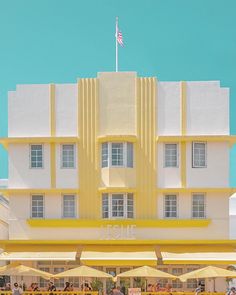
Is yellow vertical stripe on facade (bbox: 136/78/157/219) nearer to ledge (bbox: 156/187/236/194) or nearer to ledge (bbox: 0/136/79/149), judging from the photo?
ledge (bbox: 156/187/236/194)

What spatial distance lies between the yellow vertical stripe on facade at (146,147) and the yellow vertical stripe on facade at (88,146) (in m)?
2.71

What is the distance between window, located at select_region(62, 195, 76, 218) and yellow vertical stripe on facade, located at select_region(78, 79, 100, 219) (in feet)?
1.67

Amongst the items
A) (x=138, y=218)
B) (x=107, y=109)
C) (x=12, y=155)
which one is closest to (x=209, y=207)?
(x=138, y=218)

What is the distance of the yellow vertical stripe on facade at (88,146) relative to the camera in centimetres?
4322

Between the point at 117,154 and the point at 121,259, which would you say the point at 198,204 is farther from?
the point at 121,259

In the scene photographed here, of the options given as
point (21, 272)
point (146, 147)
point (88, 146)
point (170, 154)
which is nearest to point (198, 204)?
point (170, 154)

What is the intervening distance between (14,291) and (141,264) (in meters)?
7.68

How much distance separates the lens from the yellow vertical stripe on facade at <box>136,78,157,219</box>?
1693 inches

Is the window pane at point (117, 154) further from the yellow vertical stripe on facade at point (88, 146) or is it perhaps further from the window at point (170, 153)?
the window at point (170, 153)

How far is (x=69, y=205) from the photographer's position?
4347 centimetres

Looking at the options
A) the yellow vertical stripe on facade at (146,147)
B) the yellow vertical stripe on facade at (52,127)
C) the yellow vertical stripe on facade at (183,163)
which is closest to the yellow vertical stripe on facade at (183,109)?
the yellow vertical stripe on facade at (183,163)

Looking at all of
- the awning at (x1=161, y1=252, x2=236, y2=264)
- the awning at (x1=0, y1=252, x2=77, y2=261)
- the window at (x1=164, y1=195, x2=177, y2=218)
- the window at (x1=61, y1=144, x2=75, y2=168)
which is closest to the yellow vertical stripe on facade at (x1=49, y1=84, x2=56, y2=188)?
the window at (x1=61, y1=144, x2=75, y2=168)

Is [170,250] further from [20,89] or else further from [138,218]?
[20,89]

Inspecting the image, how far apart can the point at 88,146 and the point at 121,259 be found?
7.74m
